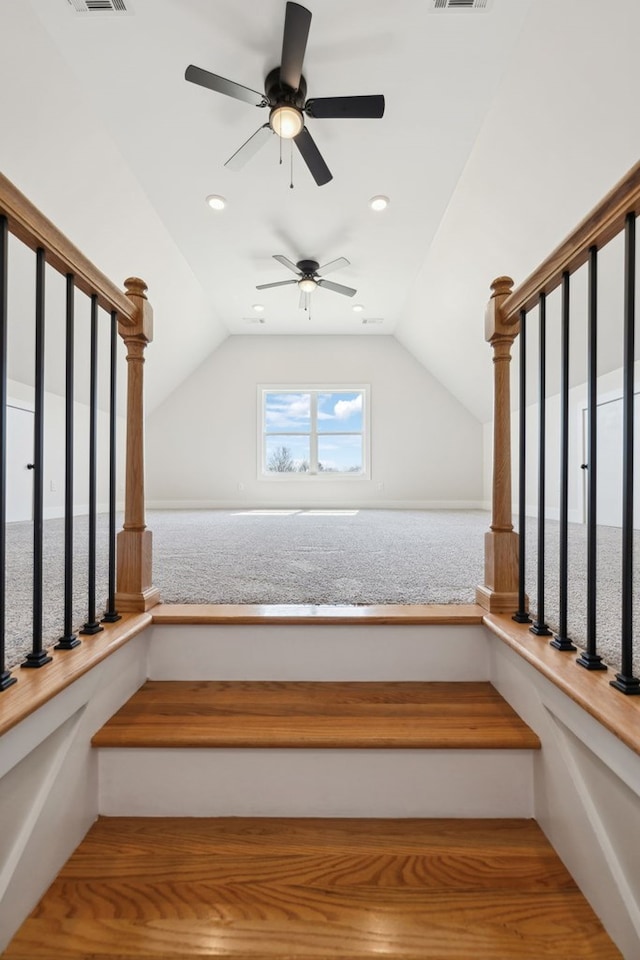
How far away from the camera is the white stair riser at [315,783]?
90 cm

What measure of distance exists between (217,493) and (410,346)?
3.32 metres

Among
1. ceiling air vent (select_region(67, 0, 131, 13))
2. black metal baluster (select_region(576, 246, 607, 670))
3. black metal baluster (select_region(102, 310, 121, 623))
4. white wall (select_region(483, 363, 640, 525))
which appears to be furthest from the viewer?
white wall (select_region(483, 363, 640, 525))

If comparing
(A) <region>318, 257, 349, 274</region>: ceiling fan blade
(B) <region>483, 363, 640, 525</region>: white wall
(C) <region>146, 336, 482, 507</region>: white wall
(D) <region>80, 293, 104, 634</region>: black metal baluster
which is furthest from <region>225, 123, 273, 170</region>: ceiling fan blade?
(C) <region>146, 336, 482, 507</region>: white wall

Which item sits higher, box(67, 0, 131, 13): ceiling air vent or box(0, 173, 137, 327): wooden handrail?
box(67, 0, 131, 13): ceiling air vent

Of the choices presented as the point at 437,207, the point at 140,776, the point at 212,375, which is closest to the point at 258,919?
the point at 140,776

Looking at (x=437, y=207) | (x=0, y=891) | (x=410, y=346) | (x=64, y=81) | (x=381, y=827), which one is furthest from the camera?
(x=410, y=346)

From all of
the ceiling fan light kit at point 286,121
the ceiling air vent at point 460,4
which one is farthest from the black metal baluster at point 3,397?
the ceiling air vent at point 460,4

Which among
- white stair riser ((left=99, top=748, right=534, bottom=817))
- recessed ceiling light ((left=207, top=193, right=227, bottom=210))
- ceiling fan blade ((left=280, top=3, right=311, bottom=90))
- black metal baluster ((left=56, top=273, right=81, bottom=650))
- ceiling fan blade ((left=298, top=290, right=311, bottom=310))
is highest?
recessed ceiling light ((left=207, top=193, right=227, bottom=210))

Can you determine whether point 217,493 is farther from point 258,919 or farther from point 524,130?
point 258,919

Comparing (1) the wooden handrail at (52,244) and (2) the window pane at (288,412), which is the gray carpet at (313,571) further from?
(2) the window pane at (288,412)

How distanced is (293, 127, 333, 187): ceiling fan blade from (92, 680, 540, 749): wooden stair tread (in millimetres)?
2556

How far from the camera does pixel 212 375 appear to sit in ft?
19.8

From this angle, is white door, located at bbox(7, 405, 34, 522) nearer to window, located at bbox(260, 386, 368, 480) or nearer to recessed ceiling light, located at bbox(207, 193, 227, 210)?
recessed ceiling light, located at bbox(207, 193, 227, 210)

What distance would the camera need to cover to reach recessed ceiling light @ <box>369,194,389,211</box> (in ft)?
10.5
